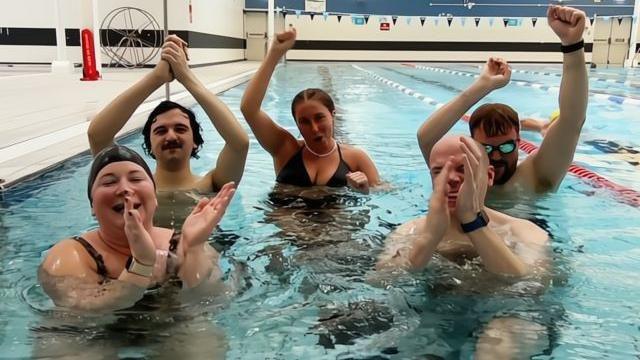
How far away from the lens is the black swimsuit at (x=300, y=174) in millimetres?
3309

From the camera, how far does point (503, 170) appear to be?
2.87 m

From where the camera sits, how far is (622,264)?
2607mm

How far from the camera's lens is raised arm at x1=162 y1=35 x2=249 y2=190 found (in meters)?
2.66

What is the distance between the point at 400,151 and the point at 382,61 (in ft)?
63.5

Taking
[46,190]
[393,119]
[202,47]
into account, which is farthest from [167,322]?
[202,47]

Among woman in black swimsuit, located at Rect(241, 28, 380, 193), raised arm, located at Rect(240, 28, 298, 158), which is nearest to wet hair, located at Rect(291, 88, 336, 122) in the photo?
woman in black swimsuit, located at Rect(241, 28, 380, 193)

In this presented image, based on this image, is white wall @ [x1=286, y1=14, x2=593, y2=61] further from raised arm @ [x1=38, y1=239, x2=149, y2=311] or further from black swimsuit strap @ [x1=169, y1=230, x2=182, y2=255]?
raised arm @ [x1=38, y1=239, x2=149, y2=311]

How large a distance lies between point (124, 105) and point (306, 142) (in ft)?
3.32

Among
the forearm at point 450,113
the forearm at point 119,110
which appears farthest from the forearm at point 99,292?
the forearm at point 450,113

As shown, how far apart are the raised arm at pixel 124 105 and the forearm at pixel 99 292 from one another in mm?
921

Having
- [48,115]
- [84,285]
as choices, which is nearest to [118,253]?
[84,285]

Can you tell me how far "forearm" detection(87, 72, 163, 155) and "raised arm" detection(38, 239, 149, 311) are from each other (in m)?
0.86

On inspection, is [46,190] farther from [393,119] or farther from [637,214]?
[393,119]

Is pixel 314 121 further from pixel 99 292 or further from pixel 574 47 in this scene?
pixel 99 292
